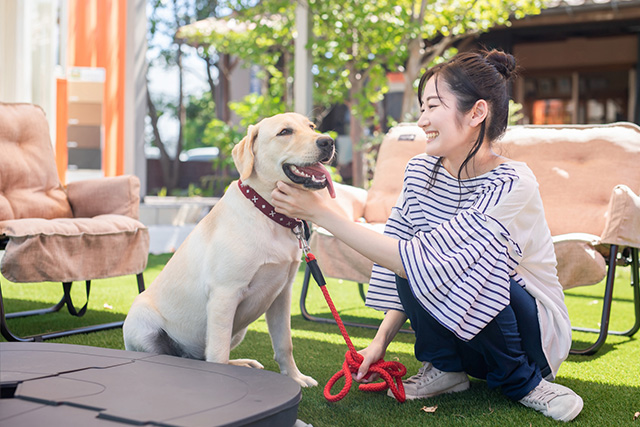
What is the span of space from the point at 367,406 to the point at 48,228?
1625mm

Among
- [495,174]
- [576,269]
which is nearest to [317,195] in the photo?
[495,174]

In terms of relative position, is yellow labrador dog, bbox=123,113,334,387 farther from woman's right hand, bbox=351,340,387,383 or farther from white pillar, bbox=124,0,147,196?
white pillar, bbox=124,0,147,196

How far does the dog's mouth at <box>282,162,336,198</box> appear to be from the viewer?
191 cm

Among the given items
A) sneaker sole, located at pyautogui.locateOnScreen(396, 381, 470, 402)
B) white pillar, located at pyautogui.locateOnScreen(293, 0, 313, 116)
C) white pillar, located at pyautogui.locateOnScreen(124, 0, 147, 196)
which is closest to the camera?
sneaker sole, located at pyautogui.locateOnScreen(396, 381, 470, 402)

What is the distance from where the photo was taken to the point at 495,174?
6.45 feet

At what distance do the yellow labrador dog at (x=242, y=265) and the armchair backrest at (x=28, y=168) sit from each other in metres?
1.44

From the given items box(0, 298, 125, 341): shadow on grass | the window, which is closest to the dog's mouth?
box(0, 298, 125, 341): shadow on grass

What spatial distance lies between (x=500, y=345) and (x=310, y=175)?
31.1 inches

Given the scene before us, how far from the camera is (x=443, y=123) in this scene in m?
Answer: 1.97

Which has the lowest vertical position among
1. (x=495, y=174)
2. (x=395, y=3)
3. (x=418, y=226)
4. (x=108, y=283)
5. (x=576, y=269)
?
(x=108, y=283)

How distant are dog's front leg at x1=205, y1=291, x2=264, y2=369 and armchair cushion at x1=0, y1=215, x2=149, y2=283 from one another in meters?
1.11

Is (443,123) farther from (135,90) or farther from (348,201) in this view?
(135,90)

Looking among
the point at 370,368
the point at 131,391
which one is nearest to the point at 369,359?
the point at 370,368

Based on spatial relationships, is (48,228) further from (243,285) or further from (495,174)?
(495,174)
